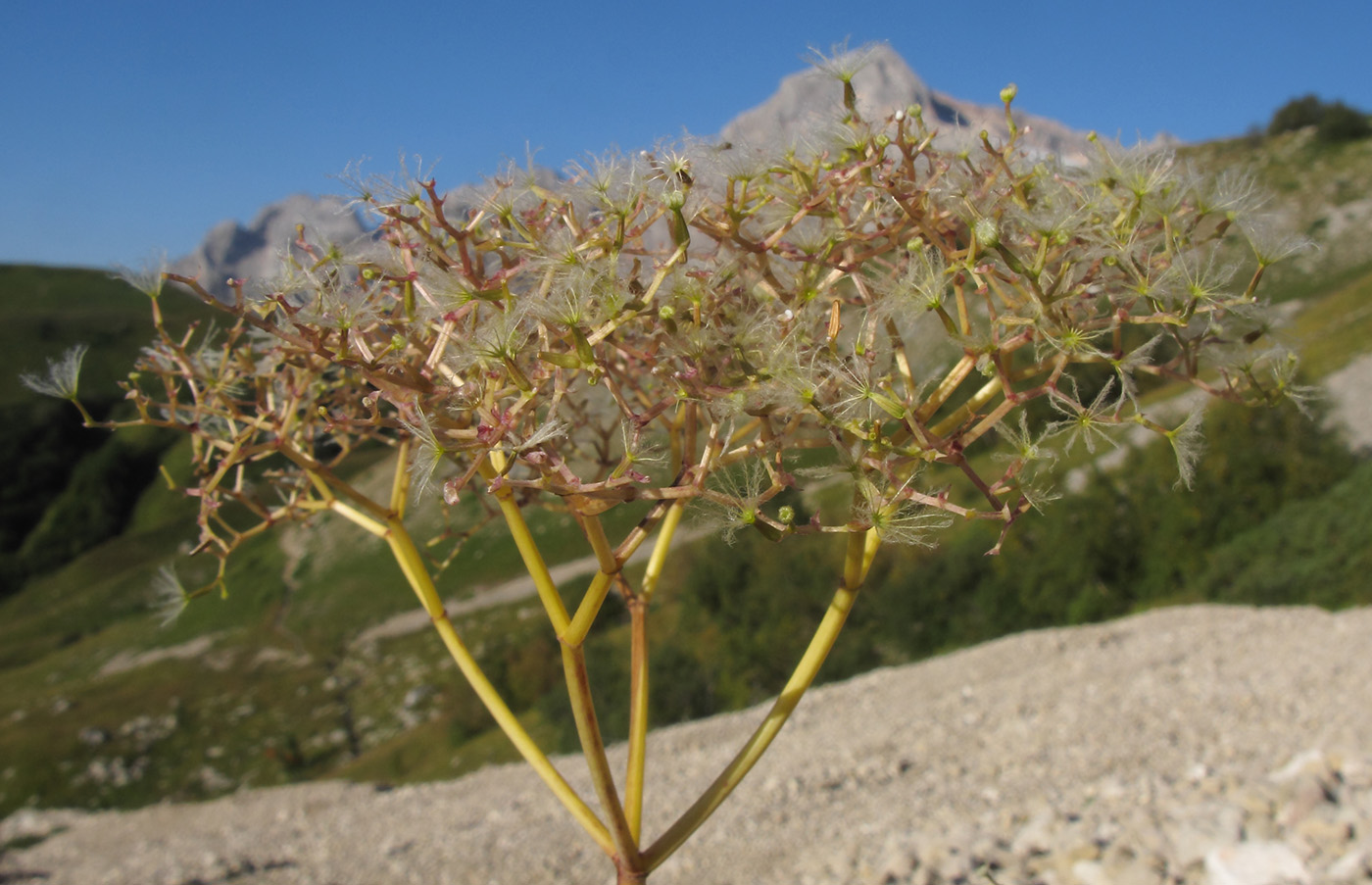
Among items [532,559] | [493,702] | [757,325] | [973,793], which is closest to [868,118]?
[757,325]

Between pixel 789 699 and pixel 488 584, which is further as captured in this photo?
pixel 488 584

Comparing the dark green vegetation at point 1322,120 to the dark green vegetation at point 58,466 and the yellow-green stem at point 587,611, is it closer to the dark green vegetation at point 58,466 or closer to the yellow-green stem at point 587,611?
the yellow-green stem at point 587,611

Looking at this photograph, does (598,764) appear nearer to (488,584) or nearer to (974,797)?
(974,797)

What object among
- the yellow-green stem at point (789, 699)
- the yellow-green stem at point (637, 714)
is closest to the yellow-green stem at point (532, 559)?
the yellow-green stem at point (637, 714)

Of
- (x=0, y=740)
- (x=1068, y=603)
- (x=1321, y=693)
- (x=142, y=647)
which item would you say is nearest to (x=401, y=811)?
(x=1321, y=693)

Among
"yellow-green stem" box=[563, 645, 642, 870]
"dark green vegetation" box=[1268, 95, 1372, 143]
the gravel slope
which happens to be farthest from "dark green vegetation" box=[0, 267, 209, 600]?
"dark green vegetation" box=[1268, 95, 1372, 143]

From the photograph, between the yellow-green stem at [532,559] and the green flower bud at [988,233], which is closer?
the green flower bud at [988,233]
